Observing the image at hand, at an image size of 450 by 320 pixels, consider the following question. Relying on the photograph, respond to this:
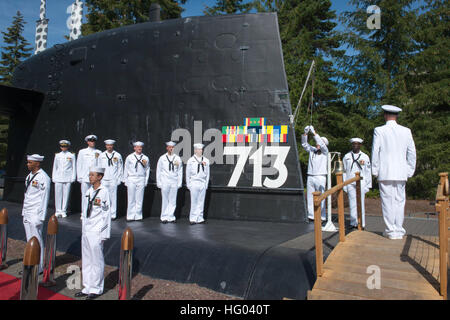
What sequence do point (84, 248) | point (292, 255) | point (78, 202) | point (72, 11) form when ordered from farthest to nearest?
point (72, 11), point (78, 202), point (84, 248), point (292, 255)

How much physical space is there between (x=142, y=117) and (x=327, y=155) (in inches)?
158

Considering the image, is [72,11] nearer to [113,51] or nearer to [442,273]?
[113,51]

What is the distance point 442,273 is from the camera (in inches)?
132

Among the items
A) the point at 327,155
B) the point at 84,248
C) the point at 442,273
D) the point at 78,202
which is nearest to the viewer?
the point at 442,273

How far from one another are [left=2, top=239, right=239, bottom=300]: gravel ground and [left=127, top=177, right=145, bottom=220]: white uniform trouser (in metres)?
1.95

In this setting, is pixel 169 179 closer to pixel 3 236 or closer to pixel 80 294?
pixel 3 236

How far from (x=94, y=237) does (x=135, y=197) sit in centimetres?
347

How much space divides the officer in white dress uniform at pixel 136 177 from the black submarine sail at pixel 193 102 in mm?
185

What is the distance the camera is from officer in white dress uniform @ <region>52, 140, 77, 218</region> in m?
8.93

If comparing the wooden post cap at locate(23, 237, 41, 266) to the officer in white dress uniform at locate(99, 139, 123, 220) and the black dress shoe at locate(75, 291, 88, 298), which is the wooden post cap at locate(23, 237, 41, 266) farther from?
the officer in white dress uniform at locate(99, 139, 123, 220)

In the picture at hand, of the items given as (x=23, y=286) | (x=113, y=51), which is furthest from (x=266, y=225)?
(x=113, y=51)

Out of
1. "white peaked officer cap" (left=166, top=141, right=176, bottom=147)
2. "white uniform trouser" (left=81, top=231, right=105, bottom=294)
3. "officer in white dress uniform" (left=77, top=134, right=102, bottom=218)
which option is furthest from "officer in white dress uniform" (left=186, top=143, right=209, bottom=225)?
"white uniform trouser" (left=81, top=231, right=105, bottom=294)

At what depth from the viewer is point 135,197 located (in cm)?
820

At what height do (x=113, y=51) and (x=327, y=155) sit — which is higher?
(x=113, y=51)
